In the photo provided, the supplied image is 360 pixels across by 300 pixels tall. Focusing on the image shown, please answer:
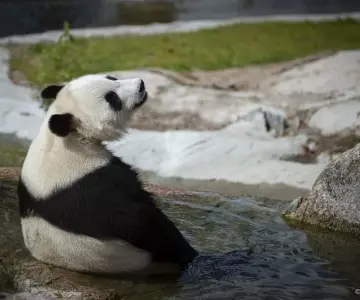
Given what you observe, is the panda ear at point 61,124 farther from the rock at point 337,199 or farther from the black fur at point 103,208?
the rock at point 337,199

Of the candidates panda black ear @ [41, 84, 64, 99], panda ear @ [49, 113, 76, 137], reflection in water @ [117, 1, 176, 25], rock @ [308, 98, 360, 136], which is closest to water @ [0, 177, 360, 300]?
panda ear @ [49, 113, 76, 137]

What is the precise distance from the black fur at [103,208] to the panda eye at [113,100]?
1.33ft

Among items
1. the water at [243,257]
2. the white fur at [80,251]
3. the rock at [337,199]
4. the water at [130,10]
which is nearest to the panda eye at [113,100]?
the white fur at [80,251]

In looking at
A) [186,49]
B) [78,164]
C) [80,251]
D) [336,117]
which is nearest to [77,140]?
[78,164]

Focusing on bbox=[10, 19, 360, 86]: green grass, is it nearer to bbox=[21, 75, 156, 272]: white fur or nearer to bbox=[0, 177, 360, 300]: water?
bbox=[0, 177, 360, 300]: water

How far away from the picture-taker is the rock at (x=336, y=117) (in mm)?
9422

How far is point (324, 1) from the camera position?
23.8 m

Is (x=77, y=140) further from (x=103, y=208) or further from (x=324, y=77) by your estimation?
(x=324, y=77)

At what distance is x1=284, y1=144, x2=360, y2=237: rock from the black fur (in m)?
1.93

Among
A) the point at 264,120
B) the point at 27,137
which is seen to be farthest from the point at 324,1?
the point at 27,137

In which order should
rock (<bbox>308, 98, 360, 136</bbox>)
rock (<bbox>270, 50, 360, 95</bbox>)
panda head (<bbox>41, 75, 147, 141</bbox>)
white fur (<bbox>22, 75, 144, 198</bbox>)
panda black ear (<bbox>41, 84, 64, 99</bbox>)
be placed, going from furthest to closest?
rock (<bbox>270, 50, 360, 95</bbox>) → rock (<bbox>308, 98, 360, 136</bbox>) → panda black ear (<bbox>41, 84, 64, 99</bbox>) → panda head (<bbox>41, 75, 147, 141</bbox>) → white fur (<bbox>22, 75, 144, 198</bbox>)

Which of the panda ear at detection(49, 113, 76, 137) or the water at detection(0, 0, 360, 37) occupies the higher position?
the water at detection(0, 0, 360, 37)

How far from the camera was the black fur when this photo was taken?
4.84 metres

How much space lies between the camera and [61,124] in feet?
15.8
